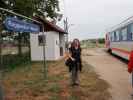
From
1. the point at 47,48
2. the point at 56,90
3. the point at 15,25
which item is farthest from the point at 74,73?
the point at 47,48

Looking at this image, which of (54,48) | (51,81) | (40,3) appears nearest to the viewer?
(51,81)

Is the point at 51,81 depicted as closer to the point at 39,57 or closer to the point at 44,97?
the point at 44,97

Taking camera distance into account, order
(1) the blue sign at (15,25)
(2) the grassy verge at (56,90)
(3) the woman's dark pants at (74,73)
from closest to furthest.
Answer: (1) the blue sign at (15,25) → (2) the grassy verge at (56,90) → (3) the woman's dark pants at (74,73)

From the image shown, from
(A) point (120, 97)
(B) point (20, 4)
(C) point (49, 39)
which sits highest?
(B) point (20, 4)

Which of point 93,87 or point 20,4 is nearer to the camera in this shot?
point 93,87

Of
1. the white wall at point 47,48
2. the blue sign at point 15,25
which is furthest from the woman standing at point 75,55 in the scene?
the white wall at point 47,48

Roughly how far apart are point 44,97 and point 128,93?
2.75 m

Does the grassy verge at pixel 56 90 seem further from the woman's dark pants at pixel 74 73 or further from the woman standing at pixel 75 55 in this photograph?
the woman standing at pixel 75 55

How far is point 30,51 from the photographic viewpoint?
2602 centimetres

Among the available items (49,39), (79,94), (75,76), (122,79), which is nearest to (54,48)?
(49,39)

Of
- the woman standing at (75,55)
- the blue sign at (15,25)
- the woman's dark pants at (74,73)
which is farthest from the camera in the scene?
the woman's dark pants at (74,73)

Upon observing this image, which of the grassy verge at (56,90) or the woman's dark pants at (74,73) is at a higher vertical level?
the woman's dark pants at (74,73)

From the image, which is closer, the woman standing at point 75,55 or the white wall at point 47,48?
the woman standing at point 75,55

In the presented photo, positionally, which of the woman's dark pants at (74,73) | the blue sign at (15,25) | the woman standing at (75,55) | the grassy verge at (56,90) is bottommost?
the grassy verge at (56,90)
